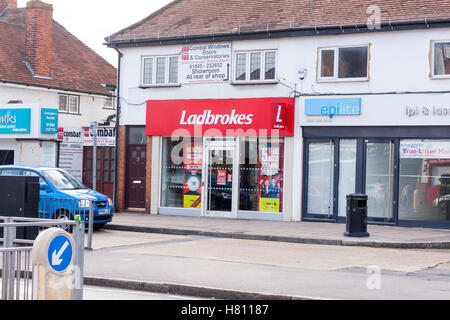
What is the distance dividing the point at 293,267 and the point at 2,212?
632cm

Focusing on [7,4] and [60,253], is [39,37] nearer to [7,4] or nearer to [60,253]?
[7,4]

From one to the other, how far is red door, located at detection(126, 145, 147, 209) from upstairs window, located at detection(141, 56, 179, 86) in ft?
7.68

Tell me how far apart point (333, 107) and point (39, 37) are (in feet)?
49.3

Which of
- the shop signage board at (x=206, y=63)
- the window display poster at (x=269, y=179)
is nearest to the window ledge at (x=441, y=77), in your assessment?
the window display poster at (x=269, y=179)

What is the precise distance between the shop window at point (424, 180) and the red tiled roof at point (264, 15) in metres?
3.67

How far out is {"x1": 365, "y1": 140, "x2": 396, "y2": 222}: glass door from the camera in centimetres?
2077

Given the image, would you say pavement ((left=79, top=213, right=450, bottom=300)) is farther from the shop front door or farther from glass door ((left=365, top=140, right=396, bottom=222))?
the shop front door

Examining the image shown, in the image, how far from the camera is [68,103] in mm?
31141

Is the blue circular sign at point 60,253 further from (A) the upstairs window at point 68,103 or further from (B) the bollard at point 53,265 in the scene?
(A) the upstairs window at point 68,103

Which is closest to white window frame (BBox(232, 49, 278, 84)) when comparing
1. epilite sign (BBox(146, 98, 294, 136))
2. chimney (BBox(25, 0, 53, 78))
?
epilite sign (BBox(146, 98, 294, 136))

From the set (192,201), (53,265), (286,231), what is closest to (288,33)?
(192,201)

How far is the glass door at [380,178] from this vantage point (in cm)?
2077
